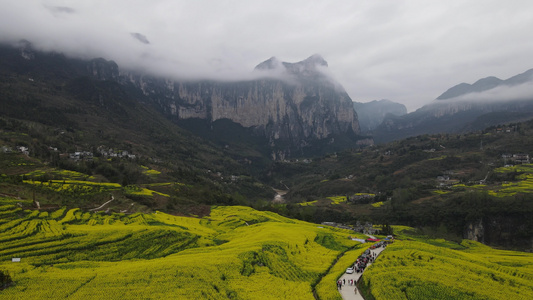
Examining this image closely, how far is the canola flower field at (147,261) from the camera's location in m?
28.5

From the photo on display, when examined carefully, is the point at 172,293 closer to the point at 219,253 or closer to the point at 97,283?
the point at 97,283

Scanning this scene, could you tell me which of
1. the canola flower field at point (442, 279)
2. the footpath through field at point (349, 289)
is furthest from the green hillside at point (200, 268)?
the footpath through field at point (349, 289)

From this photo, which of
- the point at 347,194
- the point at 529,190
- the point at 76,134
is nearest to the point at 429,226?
the point at 529,190

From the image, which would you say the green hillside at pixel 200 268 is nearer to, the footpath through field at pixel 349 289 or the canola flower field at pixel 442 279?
the canola flower field at pixel 442 279

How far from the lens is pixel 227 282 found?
104 ft

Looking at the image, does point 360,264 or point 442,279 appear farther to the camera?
point 360,264

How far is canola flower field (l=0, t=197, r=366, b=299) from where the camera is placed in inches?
1124

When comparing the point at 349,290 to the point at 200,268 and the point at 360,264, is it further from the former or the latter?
the point at 200,268

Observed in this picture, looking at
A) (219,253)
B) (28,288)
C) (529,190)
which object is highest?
(28,288)

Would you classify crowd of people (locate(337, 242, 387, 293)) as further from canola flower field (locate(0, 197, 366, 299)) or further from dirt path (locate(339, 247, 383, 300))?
canola flower field (locate(0, 197, 366, 299))

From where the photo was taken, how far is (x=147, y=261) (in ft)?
122

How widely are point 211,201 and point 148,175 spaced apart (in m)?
40.3

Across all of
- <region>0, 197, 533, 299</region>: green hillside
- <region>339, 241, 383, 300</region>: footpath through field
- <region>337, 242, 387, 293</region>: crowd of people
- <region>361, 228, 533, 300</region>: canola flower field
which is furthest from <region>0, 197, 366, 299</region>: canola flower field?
<region>361, 228, 533, 300</region>: canola flower field

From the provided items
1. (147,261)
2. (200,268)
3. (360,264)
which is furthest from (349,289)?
(147,261)
